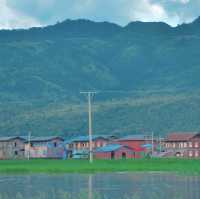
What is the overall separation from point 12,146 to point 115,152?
2396 cm

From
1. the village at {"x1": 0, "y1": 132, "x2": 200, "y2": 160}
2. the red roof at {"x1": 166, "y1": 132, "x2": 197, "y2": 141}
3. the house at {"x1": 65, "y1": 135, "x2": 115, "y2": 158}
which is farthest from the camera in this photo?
the house at {"x1": 65, "y1": 135, "x2": 115, "y2": 158}

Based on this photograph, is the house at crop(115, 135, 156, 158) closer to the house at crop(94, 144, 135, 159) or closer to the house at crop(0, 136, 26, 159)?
the house at crop(94, 144, 135, 159)

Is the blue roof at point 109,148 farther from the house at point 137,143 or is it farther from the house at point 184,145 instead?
the house at point 184,145

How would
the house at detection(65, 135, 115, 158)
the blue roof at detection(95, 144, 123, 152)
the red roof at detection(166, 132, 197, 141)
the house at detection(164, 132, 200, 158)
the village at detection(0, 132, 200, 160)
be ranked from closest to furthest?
the house at detection(164, 132, 200, 158)
the red roof at detection(166, 132, 197, 141)
the village at detection(0, 132, 200, 160)
the blue roof at detection(95, 144, 123, 152)
the house at detection(65, 135, 115, 158)

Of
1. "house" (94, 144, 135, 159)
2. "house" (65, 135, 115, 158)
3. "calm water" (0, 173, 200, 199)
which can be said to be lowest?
"calm water" (0, 173, 200, 199)

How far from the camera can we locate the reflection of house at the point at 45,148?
465 ft

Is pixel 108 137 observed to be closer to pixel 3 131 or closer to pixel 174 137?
pixel 174 137

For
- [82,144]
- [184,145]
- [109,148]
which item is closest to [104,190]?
[184,145]

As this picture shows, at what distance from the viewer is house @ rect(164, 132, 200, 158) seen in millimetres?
128375

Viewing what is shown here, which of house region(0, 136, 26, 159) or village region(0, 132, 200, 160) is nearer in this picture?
village region(0, 132, 200, 160)

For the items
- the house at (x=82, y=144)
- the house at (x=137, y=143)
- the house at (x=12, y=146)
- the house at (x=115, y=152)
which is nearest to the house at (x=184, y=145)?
the house at (x=137, y=143)

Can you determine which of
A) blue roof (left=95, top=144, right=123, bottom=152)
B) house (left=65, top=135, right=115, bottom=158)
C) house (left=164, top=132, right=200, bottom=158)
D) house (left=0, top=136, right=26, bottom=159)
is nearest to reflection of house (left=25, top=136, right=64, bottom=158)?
house (left=65, top=135, right=115, bottom=158)

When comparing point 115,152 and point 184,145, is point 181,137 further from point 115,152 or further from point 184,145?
point 115,152

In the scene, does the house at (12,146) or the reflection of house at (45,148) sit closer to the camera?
the reflection of house at (45,148)
